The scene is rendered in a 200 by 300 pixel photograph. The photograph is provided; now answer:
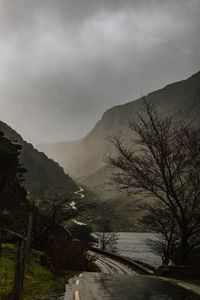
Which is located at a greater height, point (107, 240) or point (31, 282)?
point (107, 240)

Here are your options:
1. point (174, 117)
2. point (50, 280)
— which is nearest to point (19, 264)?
point (50, 280)

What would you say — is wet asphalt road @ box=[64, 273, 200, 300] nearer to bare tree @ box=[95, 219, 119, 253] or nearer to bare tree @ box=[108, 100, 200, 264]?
bare tree @ box=[108, 100, 200, 264]

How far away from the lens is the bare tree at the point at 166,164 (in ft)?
88.2

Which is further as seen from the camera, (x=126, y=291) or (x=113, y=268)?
(x=113, y=268)

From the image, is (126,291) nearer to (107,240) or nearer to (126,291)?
(126,291)

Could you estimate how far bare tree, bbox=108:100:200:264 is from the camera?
26875 millimetres

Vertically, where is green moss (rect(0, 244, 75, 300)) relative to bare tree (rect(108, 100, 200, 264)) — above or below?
below

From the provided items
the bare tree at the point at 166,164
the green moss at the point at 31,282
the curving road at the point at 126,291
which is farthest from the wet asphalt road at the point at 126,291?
the bare tree at the point at 166,164

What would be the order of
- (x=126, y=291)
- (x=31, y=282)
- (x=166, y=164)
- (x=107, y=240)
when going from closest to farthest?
1. (x=126, y=291)
2. (x=31, y=282)
3. (x=166, y=164)
4. (x=107, y=240)

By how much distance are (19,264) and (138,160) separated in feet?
54.0

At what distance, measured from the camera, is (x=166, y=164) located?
27.0 metres

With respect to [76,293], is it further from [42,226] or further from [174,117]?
[42,226]

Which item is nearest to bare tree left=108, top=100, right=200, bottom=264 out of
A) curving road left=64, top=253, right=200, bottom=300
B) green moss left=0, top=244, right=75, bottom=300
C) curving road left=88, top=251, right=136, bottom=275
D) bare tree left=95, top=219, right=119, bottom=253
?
green moss left=0, top=244, right=75, bottom=300

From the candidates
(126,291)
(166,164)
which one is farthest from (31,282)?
(166,164)
